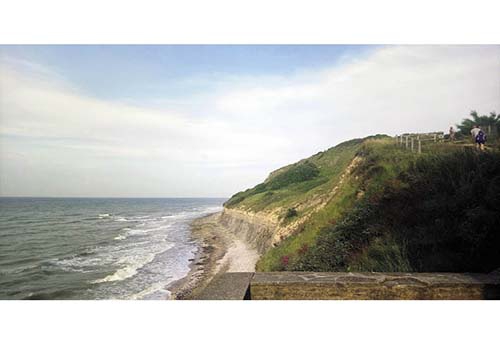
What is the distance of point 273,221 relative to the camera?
1429 centimetres

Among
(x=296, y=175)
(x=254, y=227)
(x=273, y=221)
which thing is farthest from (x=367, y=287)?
(x=296, y=175)

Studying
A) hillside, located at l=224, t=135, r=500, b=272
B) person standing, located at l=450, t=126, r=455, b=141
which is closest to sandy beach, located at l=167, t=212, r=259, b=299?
hillside, located at l=224, t=135, r=500, b=272

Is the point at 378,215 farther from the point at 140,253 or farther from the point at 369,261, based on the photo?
the point at 140,253

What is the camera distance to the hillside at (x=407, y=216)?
4777mm

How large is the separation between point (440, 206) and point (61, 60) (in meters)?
6.90

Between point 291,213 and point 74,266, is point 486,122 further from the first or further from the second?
point 74,266

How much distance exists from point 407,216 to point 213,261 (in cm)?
742

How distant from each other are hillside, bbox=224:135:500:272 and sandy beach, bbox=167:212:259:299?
64.8 inches

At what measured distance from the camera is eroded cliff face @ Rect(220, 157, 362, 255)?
10008 millimetres

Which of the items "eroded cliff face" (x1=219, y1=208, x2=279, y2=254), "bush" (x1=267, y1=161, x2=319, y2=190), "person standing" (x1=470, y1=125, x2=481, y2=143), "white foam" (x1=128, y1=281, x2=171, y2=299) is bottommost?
"white foam" (x1=128, y1=281, x2=171, y2=299)

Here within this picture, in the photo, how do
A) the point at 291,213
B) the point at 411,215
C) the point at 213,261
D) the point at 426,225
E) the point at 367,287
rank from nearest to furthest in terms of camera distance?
1. the point at 367,287
2. the point at 426,225
3. the point at 411,215
4. the point at 213,261
5. the point at 291,213

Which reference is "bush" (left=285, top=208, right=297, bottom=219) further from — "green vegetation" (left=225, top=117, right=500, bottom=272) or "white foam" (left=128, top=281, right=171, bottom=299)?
"white foam" (left=128, top=281, right=171, bottom=299)
